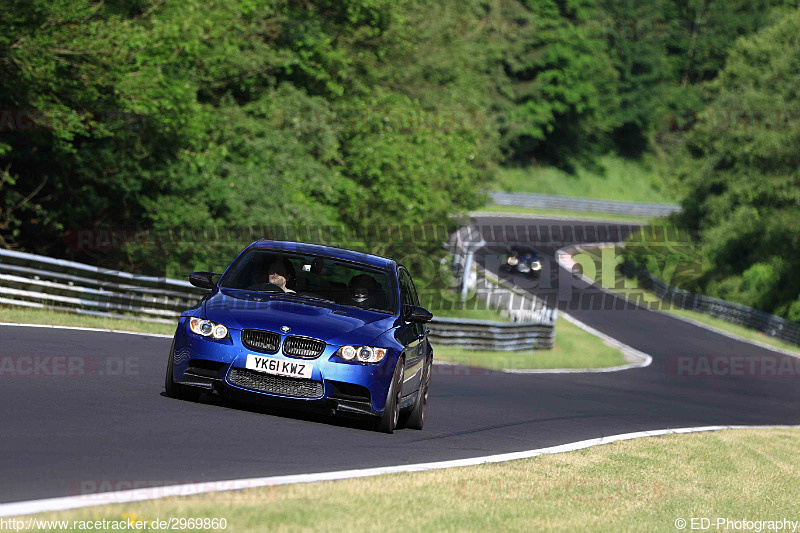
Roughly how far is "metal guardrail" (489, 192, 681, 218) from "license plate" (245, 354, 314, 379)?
69052mm

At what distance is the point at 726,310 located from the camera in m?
52.5

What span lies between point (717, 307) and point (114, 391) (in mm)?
46203

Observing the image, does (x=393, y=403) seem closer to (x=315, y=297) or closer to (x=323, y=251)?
(x=315, y=297)

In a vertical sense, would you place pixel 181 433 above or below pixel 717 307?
above

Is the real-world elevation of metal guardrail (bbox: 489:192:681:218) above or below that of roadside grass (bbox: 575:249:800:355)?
above

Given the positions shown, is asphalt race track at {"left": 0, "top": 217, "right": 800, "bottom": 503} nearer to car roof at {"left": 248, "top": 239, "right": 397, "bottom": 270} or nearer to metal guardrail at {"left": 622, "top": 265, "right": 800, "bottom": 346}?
car roof at {"left": 248, "top": 239, "right": 397, "bottom": 270}

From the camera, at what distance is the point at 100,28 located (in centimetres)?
2461

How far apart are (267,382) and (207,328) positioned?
0.67 metres

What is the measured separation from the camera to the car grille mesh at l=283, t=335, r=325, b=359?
9398 millimetres

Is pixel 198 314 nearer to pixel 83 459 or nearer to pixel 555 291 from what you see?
pixel 83 459

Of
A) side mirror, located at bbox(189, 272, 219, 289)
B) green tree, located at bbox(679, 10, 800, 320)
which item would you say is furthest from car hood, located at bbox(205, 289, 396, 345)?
green tree, located at bbox(679, 10, 800, 320)

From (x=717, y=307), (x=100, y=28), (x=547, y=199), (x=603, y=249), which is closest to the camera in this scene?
(x=100, y=28)

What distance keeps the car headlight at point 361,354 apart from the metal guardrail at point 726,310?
1529 inches

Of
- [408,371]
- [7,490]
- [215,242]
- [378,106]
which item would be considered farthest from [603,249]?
[7,490]
